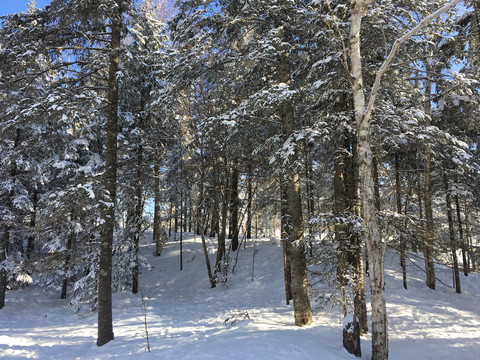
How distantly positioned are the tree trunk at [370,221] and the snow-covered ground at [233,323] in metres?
1.11

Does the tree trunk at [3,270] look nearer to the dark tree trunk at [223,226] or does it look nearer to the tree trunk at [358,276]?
the dark tree trunk at [223,226]

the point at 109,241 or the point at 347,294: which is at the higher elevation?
the point at 109,241

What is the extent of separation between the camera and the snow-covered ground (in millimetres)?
6328

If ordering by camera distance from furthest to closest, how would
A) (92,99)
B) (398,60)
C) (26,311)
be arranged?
(26,311) → (92,99) → (398,60)

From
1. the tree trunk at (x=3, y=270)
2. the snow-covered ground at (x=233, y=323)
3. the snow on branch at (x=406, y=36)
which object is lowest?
the snow-covered ground at (x=233, y=323)

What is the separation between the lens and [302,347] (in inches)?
228

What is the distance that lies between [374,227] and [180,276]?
14.8m

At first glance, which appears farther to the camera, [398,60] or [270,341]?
[398,60]

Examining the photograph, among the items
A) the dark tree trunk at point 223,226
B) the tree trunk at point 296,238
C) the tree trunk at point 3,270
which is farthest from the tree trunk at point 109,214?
the tree trunk at point 3,270

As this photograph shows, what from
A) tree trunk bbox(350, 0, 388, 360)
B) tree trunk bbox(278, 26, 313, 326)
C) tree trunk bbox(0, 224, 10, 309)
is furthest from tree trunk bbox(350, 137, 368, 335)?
tree trunk bbox(0, 224, 10, 309)

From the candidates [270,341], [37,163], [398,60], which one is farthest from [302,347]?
[37,163]

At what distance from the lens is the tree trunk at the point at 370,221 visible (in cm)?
508

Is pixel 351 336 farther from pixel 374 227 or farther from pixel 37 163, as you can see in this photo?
pixel 37 163

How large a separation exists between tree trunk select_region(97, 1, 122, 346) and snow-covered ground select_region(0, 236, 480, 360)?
2.15ft
